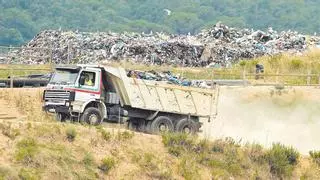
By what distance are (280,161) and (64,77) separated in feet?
29.9

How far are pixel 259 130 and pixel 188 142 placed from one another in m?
12.2

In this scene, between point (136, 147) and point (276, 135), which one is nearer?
point (136, 147)

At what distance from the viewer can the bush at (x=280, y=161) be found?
39219 mm

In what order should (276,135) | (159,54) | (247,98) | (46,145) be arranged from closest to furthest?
(46,145)
(276,135)
(247,98)
(159,54)

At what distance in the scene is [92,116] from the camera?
39.1 metres

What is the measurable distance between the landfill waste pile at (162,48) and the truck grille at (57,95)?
20.4m

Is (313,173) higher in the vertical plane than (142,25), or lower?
lower

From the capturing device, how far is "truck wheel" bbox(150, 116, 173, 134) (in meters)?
40.9

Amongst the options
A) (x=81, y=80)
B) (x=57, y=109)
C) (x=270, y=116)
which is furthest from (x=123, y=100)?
(x=270, y=116)

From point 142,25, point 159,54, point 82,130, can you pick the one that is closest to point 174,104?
point 82,130

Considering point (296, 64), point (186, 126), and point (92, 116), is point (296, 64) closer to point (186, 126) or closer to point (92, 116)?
point (186, 126)

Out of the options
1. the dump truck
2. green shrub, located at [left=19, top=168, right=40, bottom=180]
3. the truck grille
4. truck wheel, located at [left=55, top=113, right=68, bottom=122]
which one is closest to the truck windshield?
the dump truck

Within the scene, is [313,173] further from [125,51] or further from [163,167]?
[125,51]

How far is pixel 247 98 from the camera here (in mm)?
53188
